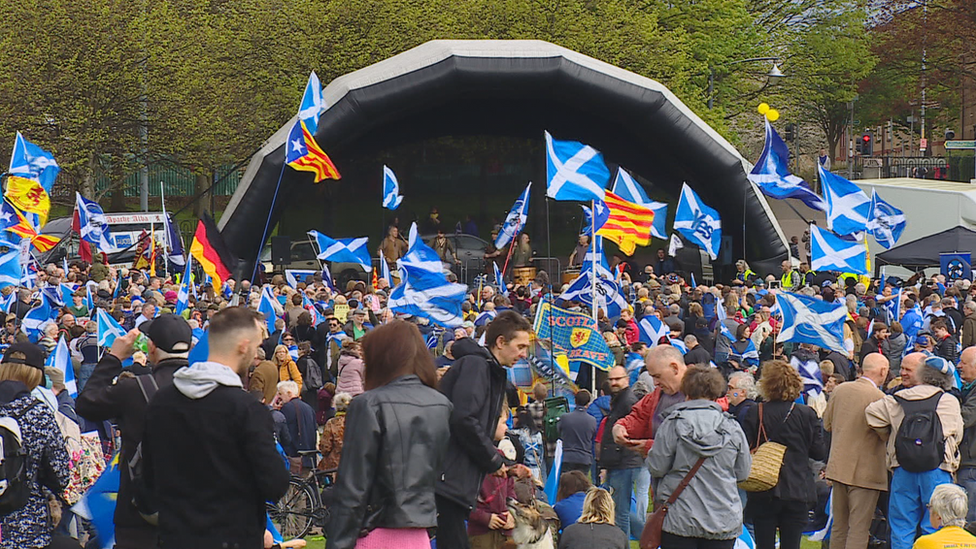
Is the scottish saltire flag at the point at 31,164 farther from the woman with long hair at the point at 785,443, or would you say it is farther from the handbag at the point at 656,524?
the handbag at the point at 656,524

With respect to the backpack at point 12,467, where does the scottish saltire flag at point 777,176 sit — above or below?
above

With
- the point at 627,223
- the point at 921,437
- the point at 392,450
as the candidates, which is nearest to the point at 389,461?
the point at 392,450

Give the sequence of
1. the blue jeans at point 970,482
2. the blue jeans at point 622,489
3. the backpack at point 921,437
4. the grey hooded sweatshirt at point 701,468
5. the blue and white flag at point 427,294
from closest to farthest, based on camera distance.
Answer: the grey hooded sweatshirt at point 701,468, the backpack at point 921,437, the blue jeans at point 970,482, the blue jeans at point 622,489, the blue and white flag at point 427,294

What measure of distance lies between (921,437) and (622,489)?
2.32m

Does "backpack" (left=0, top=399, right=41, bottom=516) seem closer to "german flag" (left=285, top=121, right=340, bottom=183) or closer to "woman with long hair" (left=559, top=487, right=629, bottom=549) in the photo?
"woman with long hair" (left=559, top=487, right=629, bottom=549)

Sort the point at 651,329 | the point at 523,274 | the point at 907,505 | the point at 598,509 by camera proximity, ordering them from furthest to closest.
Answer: the point at 523,274
the point at 651,329
the point at 907,505
the point at 598,509

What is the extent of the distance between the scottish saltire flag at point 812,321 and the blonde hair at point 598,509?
6.71m

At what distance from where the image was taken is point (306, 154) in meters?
23.0

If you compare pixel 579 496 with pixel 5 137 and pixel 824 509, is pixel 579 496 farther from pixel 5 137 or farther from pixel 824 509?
pixel 5 137

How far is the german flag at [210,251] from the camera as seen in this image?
2158 cm

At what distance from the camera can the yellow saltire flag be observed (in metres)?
22.0

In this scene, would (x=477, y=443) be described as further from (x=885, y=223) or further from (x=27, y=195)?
(x=885, y=223)

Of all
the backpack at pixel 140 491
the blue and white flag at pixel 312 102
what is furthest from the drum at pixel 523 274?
the backpack at pixel 140 491

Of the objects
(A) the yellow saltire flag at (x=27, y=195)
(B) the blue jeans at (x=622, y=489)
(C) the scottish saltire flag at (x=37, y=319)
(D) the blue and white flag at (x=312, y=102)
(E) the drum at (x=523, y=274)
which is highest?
(D) the blue and white flag at (x=312, y=102)
